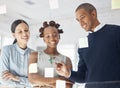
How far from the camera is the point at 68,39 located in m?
1.23

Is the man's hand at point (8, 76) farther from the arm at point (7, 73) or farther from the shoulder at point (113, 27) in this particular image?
the shoulder at point (113, 27)

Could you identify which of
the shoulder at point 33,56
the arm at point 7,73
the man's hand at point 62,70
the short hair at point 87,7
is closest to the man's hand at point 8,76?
the arm at point 7,73

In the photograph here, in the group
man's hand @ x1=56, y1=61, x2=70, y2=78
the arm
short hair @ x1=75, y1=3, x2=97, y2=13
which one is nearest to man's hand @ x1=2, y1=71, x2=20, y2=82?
the arm

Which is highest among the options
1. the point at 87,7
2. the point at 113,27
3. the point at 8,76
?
the point at 87,7

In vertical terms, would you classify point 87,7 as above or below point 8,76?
above

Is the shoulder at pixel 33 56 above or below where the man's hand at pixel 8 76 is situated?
above

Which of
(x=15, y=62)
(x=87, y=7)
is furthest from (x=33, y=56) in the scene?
(x=87, y=7)

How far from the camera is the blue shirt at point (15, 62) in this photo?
4.53 feet

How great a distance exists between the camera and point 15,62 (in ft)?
4.62

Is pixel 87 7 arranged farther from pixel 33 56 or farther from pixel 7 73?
pixel 7 73

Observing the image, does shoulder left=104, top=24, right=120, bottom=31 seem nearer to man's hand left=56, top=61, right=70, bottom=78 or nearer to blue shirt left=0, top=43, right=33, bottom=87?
man's hand left=56, top=61, right=70, bottom=78

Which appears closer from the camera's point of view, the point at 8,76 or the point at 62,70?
the point at 62,70

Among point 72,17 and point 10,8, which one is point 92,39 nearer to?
point 72,17

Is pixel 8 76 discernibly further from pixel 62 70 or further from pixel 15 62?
pixel 62 70
